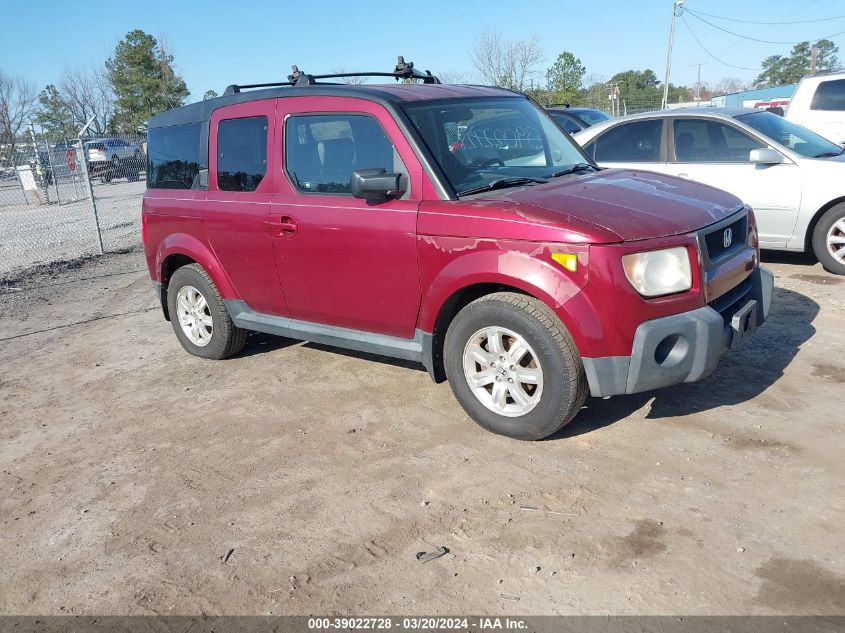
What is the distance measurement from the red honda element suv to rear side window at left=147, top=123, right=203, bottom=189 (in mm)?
28

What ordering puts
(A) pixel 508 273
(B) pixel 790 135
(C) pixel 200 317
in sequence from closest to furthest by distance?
(A) pixel 508 273, (C) pixel 200 317, (B) pixel 790 135

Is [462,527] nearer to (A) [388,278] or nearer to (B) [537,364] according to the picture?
(B) [537,364]

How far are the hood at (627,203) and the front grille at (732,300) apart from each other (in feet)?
1.39

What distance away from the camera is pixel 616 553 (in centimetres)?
294

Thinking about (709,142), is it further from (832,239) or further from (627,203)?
(627,203)

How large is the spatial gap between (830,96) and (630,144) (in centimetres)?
480

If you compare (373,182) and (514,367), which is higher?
(373,182)

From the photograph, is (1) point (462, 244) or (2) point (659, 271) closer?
(2) point (659, 271)

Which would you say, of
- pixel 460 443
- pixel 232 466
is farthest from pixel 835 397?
pixel 232 466

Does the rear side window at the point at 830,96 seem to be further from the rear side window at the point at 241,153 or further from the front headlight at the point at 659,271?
the rear side window at the point at 241,153

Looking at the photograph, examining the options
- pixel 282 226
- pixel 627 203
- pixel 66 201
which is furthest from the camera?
pixel 66 201

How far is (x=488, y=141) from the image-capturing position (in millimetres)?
4496

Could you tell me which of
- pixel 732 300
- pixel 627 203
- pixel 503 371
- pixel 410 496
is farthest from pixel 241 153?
pixel 732 300

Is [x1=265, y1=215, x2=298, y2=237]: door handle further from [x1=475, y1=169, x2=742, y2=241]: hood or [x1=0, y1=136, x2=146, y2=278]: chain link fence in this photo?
[x1=0, y1=136, x2=146, y2=278]: chain link fence
